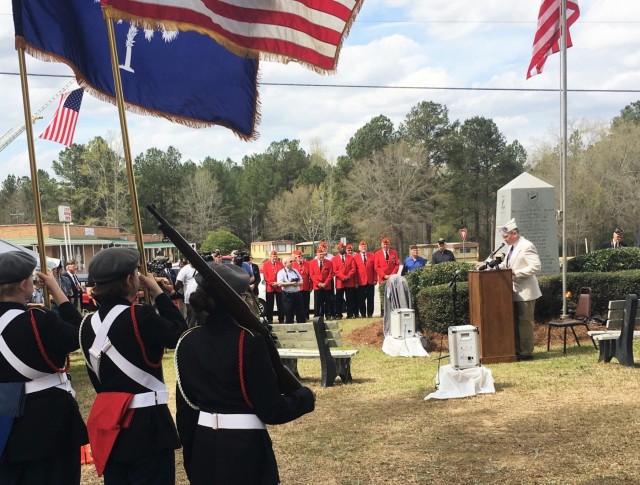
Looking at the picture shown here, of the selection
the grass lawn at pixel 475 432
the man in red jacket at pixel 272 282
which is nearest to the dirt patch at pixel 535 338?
the grass lawn at pixel 475 432

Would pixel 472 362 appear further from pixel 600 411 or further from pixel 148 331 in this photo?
pixel 148 331

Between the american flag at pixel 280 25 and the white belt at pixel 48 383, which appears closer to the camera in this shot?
the white belt at pixel 48 383

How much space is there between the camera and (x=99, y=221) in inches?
3132

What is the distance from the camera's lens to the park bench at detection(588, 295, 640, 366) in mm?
9391

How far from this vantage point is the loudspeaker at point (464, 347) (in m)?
8.48

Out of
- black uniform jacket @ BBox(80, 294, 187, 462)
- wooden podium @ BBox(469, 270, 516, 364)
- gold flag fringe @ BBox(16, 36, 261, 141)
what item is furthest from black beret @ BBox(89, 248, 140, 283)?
wooden podium @ BBox(469, 270, 516, 364)

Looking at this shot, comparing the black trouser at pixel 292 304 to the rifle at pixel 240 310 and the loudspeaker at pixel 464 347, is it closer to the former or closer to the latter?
the loudspeaker at pixel 464 347

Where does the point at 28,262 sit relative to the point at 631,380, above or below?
above

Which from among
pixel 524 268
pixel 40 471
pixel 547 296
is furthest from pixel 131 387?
pixel 547 296

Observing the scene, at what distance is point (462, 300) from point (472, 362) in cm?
383

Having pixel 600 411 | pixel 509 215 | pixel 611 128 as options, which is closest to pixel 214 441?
pixel 600 411

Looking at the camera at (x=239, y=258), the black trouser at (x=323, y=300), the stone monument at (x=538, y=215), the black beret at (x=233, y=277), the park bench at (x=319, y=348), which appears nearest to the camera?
the black beret at (x=233, y=277)

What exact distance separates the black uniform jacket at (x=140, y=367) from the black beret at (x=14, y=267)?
46 cm

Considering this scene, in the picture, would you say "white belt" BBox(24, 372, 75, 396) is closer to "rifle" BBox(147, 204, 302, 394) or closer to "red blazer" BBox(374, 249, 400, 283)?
"rifle" BBox(147, 204, 302, 394)
